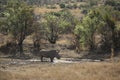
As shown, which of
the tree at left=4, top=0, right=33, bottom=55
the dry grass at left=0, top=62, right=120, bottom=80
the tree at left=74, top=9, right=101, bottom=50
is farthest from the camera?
the tree at left=4, top=0, right=33, bottom=55

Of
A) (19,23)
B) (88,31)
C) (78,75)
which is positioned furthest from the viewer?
(19,23)

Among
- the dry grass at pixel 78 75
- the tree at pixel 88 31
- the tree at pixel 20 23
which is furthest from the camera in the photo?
the tree at pixel 20 23

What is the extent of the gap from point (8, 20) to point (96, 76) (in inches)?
1330

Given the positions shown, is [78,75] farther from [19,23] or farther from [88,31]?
[19,23]

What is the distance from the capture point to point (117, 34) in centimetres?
5181

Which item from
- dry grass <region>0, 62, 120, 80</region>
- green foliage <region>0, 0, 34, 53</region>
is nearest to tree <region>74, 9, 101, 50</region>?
green foliage <region>0, 0, 34, 53</region>

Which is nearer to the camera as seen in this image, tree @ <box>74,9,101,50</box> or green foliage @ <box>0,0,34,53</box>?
tree @ <box>74,9,101,50</box>

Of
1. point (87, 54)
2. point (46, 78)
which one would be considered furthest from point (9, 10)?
point (46, 78)

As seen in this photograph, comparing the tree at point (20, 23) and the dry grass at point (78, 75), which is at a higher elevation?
the dry grass at point (78, 75)

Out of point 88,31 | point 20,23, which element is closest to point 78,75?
point 88,31

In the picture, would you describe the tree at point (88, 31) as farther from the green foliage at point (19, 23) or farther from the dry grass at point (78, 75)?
the dry grass at point (78, 75)

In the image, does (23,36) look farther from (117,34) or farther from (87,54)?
(117,34)

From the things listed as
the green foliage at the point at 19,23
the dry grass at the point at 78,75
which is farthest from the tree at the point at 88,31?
the dry grass at the point at 78,75

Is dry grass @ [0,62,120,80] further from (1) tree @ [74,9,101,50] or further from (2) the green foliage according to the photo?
(2) the green foliage
